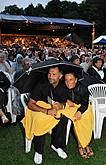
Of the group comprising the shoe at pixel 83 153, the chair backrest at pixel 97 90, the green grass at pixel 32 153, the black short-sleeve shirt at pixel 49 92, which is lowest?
the green grass at pixel 32 153

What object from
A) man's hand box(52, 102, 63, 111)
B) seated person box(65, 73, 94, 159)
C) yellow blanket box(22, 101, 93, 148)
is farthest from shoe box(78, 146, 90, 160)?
man's hand box(52, 102, 63, 111)

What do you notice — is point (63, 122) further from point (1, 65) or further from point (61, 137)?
point (1, 65)

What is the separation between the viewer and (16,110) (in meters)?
6.25

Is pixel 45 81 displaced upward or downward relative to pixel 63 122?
upward

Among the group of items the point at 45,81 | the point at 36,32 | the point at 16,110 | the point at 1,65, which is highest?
the point at 45,81

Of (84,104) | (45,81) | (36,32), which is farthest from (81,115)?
(36,32)

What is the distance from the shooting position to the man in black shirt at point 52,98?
4.21 metres

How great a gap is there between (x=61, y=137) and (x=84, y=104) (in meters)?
0.52

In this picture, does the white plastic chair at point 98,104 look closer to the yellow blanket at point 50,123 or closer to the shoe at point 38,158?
the yellow blanket at point 50,123

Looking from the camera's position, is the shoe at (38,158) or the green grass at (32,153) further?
the green grass at (32,153)

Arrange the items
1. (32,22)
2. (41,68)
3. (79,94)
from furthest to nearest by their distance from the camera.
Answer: (32,22) → (79,94) → (41,68)

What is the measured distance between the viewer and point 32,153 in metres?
4.73

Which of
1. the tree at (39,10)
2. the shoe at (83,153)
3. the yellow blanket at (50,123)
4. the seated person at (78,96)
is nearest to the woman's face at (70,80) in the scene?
the seated person at (78,96)

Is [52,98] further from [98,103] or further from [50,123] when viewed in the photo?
[98,103]
